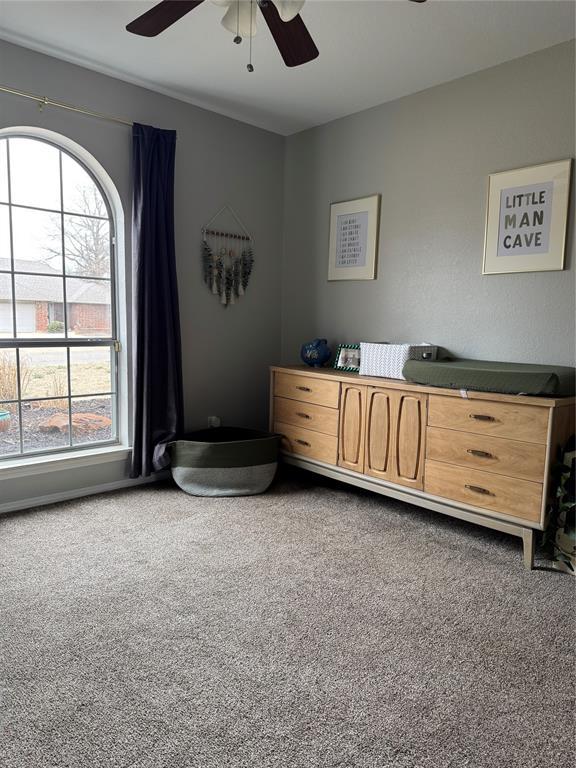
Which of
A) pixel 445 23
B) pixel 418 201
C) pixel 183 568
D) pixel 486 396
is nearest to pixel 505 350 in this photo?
pixel 486 396

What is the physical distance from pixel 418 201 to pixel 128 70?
1941 millimetres

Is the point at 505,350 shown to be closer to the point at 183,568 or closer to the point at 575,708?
the point at 575,708

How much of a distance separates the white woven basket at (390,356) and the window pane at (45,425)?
189 centimetres

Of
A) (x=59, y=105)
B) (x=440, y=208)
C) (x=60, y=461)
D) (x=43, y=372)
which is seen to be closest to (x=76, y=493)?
(x=60, y=461)

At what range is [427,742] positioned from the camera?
4.65 ft

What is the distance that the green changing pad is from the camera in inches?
93.6

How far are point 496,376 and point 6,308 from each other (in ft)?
8.75

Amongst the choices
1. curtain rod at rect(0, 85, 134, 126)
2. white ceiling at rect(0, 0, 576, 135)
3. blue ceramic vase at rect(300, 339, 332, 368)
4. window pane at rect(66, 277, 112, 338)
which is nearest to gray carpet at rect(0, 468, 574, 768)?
window pane at rect(66, 277, 112, 338)

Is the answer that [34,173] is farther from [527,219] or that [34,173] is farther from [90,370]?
[527,219]

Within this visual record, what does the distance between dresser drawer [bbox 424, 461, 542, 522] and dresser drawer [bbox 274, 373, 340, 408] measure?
2.54ft

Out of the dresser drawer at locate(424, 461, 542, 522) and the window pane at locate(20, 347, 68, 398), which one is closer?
the dresser drawer at locate(424, 461, 542, 522)

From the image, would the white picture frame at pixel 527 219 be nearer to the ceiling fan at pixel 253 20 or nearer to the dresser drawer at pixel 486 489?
the dresser drawer at pixel 486 489

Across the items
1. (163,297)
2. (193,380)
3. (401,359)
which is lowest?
(193,380)

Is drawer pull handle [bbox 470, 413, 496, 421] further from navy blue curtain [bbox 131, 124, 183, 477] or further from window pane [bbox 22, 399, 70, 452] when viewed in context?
window pane [bbox 22, 399, 70, 452]
